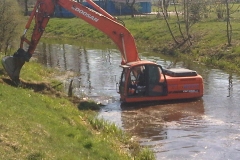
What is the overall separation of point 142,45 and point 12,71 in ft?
80.9

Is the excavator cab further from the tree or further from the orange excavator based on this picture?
the tree

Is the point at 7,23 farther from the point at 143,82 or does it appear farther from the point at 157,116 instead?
the point at 157,116

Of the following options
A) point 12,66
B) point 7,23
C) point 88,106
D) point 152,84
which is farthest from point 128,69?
point 7,23

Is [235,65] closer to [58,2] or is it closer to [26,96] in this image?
[58,2]

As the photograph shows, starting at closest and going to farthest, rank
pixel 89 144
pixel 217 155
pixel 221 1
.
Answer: pixel 89 144 → pixel 217 155 → pixel 221 1

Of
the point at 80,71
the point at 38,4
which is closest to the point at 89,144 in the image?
the point at 38,4

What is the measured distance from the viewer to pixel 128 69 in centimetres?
1867

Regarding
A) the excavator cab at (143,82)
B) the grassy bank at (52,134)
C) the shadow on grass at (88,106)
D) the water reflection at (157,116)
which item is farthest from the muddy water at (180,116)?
the grassy bank at (52,134)

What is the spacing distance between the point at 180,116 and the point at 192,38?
72.4 ft

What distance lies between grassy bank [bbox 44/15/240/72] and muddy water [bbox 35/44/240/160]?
9.47ft

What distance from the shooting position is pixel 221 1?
116ft

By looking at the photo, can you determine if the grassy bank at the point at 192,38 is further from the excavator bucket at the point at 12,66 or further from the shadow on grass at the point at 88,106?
the excavator bucket at the point at 12,66

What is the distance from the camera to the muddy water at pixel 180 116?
13.8 m

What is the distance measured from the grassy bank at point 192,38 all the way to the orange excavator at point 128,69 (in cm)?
941
